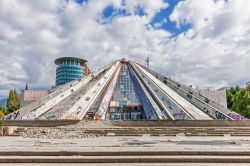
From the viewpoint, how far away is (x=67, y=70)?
69938mm

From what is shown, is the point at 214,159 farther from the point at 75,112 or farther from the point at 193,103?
the point at 193,103

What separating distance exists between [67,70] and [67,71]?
1.05 ft

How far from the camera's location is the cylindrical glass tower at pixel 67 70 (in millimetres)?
69625

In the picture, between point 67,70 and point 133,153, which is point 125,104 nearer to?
point 133,153

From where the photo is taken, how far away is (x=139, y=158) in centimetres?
643

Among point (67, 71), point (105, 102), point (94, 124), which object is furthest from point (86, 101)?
point (67, 71)

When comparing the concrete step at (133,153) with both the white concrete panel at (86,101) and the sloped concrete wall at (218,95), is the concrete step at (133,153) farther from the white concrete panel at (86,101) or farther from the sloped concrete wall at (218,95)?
the sloped concrete wall at (218,95)

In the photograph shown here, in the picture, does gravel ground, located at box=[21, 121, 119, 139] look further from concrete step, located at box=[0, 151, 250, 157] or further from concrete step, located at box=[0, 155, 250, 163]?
concrete step, located at box=[0, 155, 250, 163]

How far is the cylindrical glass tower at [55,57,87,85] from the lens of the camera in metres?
69.6

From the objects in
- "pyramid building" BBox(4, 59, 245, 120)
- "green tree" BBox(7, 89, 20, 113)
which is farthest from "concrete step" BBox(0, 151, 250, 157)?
"green tree" BBox(7, 89, 20, 113)

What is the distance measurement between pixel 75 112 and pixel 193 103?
14492mm

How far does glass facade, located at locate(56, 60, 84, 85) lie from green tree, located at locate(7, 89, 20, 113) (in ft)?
74.7

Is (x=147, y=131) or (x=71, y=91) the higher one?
(x=71, y=91)

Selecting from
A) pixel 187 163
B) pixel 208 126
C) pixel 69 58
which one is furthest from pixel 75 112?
pixel 69 58
